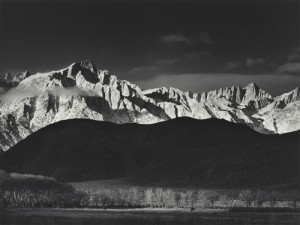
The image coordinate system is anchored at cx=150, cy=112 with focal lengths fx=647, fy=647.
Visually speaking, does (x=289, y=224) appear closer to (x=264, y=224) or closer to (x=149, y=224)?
(x=264, y=224)

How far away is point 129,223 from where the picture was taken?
15188cm

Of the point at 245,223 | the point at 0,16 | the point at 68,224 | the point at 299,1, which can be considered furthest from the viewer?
the point at 245,223

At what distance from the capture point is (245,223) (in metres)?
156

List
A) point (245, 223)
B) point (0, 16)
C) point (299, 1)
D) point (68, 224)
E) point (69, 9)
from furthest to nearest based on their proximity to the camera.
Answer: point (69, 9) → point (245, 223) → point (68, 224) → point (299, 1) → point (0, 16)

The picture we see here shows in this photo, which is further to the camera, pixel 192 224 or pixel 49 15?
pixel 49 15

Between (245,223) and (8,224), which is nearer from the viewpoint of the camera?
(8,224)

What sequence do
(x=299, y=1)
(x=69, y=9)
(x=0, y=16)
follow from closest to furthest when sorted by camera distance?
(x=0, y=16)
(x=299, y=1)
(x=69, y=9)

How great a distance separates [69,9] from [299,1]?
9722cm

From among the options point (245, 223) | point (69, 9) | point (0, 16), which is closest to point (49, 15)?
point (69, 9)

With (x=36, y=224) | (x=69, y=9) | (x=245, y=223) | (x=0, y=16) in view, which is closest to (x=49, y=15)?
(x=69, y=9)

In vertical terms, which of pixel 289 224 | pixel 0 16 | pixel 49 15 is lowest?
pixel 289 224

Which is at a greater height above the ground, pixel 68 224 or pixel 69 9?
pixel 69 9

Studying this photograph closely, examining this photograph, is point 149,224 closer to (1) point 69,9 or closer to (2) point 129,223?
(2) point 129,223

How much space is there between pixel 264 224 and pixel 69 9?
274 feet
